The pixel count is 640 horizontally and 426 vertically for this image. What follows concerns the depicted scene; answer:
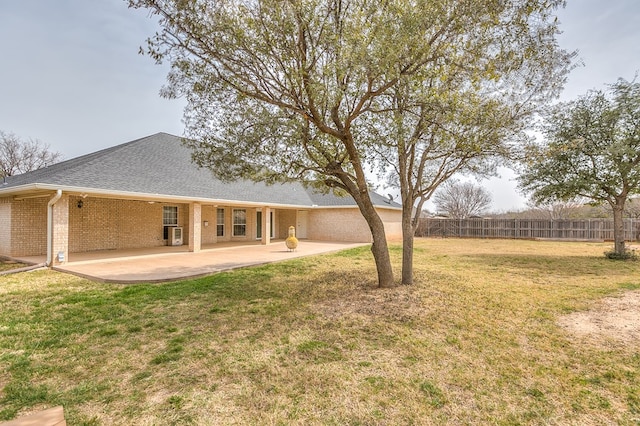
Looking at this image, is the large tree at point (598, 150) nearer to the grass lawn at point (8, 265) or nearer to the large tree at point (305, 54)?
the large tree at point (305, 54)

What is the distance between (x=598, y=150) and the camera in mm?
12312

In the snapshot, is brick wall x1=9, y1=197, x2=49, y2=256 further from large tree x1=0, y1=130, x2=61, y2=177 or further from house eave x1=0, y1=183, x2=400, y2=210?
large tree x1=0, y1=130, x2=61, y2=177

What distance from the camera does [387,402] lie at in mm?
2920

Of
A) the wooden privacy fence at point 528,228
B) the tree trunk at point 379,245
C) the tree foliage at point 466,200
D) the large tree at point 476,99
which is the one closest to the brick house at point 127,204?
the tree trunk at point 379,245

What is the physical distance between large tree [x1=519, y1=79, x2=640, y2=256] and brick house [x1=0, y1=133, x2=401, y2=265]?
10443 mm

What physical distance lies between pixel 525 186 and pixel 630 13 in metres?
8.90

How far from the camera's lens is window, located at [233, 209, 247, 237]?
18.5 meters

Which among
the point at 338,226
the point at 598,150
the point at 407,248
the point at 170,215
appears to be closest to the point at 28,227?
the point at 170,215

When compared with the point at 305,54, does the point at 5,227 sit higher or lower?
lower

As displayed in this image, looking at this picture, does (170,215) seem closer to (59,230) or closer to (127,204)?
(127,204)

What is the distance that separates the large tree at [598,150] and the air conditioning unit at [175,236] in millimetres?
15833

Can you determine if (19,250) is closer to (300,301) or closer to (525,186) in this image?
(300,301)

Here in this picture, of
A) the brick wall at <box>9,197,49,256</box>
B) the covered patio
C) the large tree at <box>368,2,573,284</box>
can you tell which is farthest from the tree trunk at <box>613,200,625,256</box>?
the brick wall at <box>9,197,49,256</box>

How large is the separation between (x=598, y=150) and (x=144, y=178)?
1825 cm
